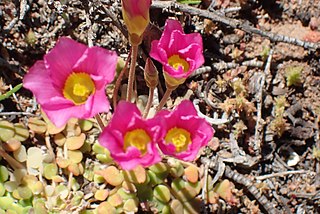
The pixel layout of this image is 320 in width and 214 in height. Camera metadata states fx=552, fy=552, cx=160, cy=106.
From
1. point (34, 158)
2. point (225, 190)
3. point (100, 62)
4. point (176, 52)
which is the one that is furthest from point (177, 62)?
point (34, 158)

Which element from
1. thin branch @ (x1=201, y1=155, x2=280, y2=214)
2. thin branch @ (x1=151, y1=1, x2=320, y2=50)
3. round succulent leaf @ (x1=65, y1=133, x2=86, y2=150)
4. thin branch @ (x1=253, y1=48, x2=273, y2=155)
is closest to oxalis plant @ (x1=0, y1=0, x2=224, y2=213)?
round succulent leaf @ (x1=65, y1=133, x2=86, y2=150)

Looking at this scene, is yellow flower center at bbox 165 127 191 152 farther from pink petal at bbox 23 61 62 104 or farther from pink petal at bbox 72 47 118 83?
pink petal at bbox 23 61 62 104

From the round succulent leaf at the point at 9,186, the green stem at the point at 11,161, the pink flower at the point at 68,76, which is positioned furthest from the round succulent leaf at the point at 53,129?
the pink flower at the point at 68,76

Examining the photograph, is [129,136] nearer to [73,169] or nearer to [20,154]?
[73,169]

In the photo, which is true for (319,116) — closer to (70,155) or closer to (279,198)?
(279,198)

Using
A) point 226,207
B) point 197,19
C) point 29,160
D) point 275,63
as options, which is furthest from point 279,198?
point 29,160

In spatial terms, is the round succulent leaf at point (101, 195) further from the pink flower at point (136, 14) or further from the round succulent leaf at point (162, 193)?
the pink flower at point (136, 14)

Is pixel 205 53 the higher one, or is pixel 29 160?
pixel 205 53
